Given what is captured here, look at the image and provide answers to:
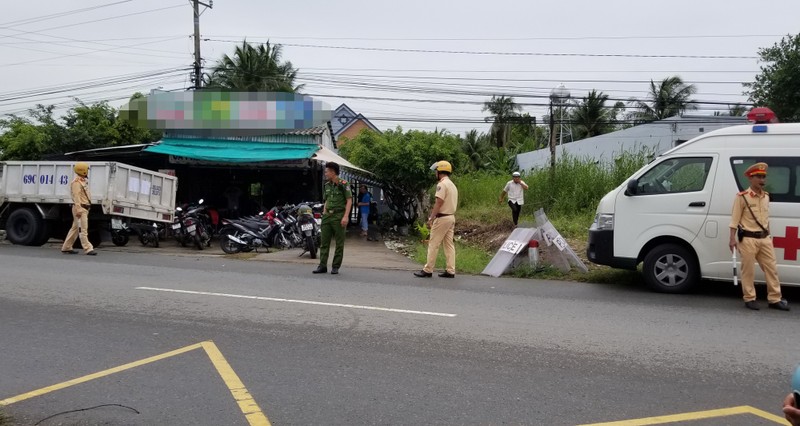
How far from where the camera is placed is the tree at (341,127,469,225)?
17594 mm

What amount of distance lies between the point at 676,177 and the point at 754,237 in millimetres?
1447

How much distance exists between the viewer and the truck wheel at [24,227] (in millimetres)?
13883

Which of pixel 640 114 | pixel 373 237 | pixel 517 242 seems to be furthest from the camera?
pixel 640 114

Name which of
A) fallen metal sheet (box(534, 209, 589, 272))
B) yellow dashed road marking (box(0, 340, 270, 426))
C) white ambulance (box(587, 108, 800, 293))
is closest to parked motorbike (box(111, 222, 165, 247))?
fallen metal sheet (box(534, 209, 589, 272))

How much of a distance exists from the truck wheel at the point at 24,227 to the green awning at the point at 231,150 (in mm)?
3689

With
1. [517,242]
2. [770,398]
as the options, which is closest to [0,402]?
[770,398]

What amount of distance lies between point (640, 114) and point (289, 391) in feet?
156

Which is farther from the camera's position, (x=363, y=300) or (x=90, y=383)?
(x=363, y=300)

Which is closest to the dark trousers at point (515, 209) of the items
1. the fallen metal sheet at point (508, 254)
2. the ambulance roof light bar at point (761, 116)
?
the fallen metal sheet at point (508, 254)

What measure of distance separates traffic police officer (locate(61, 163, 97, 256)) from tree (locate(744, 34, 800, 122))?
2854 cm

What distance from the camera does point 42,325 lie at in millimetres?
6301

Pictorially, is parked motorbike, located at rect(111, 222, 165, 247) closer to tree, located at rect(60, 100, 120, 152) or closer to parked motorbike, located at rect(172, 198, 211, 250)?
parked motorbike, located at rect(172, 198, 211, 250)

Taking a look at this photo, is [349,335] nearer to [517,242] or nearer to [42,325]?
[42,325]

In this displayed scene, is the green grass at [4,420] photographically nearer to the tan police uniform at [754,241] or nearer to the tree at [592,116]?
A: the tan police uniform at [754,241]
